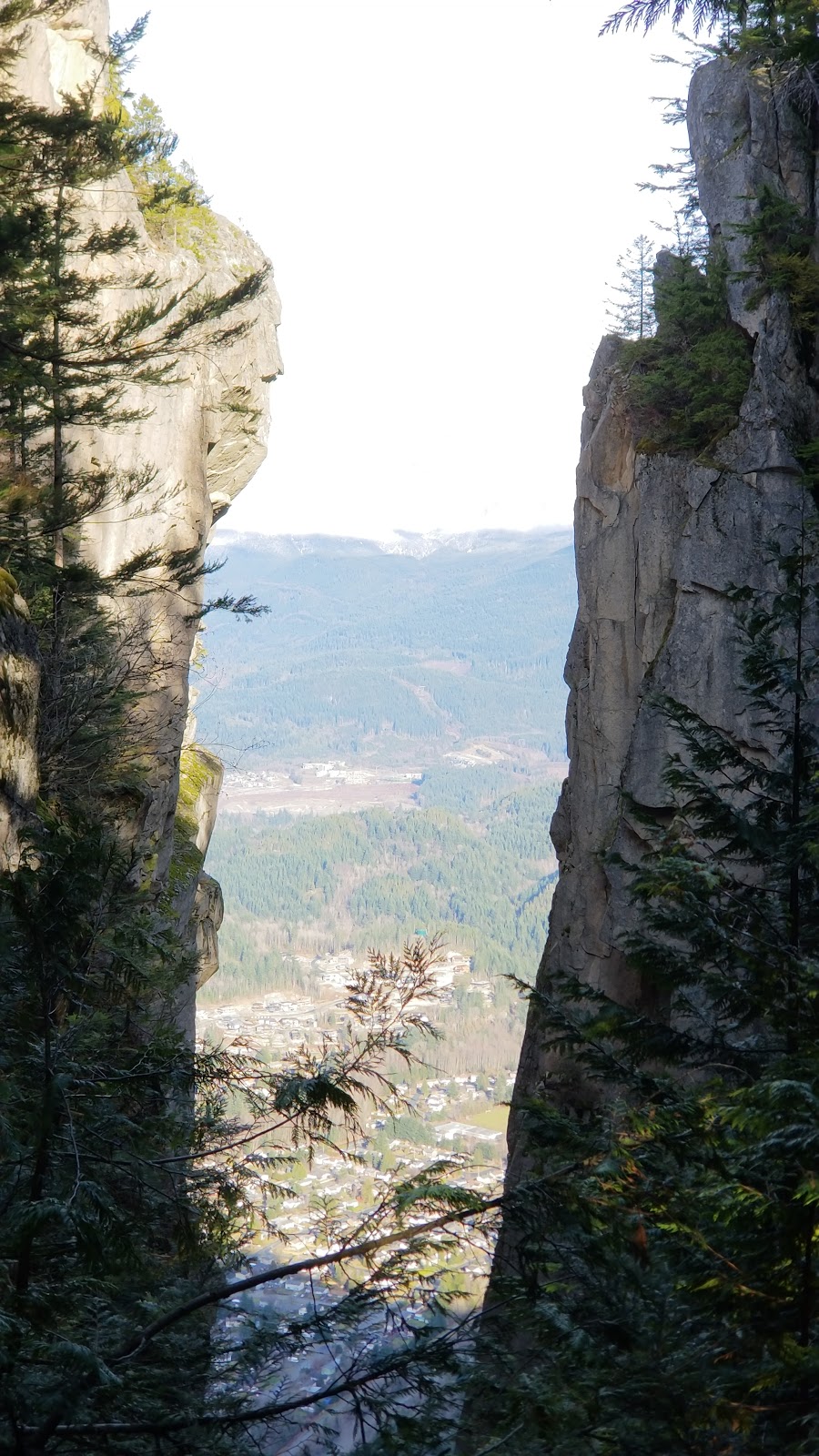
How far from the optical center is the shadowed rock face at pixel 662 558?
603 inches

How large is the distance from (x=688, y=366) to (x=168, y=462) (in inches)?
327

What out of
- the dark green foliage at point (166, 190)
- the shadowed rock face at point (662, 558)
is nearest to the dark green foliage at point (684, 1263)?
the shadowed rock face at point (662, 558)

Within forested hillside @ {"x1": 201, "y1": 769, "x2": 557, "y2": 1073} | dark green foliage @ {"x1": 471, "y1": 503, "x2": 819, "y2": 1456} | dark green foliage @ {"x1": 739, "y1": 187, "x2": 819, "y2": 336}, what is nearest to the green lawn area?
forested hillside @ {"x1": 201, "y1": 769, "x2": 557, "y2": 1073}

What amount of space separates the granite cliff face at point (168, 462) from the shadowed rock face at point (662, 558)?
6.24 metres

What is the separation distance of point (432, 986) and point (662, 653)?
11.4 meters

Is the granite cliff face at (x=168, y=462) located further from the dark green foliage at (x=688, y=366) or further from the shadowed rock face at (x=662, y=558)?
the dark green foliage at (x=688, y=366)

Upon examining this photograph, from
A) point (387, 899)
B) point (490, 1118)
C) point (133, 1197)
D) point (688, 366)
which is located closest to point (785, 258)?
point (688, 366)

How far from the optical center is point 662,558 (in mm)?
16875

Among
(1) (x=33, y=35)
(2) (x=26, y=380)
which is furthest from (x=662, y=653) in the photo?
(1) (x=33, y=35)

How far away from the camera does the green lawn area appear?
7725 cm

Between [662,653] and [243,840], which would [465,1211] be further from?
[243,840]

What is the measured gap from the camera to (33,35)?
12.3 meters

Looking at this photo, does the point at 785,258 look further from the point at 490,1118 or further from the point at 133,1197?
the point at 490,1118

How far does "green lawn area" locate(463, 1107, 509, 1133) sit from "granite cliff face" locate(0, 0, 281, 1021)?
6184 centimetres
